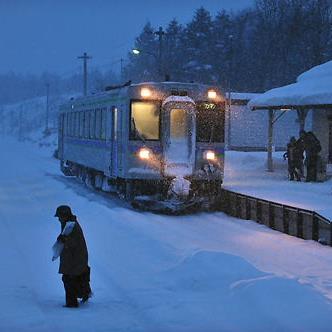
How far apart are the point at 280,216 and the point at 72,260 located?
7.52 m

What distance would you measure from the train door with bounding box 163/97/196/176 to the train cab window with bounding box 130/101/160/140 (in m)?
0.28

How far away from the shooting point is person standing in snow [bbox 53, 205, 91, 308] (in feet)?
27.2

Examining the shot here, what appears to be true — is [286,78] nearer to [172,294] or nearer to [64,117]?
[64,117]

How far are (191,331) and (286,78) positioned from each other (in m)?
58.1

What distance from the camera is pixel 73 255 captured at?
Answer: 834 centimetres

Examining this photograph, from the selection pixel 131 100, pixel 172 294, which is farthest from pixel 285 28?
pixel 172 294

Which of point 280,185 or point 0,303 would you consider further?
point 280,185

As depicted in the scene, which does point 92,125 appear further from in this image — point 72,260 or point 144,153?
point 72,260

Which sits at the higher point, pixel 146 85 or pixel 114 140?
pixel 146 85

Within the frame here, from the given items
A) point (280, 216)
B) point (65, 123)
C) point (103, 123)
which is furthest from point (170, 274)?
point (65, 123)

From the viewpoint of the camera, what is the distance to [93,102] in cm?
2202

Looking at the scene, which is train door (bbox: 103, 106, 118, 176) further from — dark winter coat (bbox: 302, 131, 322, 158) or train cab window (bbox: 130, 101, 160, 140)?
dark winter coat (bbox: 302, 131, 322, 158)

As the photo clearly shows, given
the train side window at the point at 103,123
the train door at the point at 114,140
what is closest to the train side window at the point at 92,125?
the train side window at the point at 103,123

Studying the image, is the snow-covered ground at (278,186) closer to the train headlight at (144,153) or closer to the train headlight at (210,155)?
the train headlight at (210,155)
